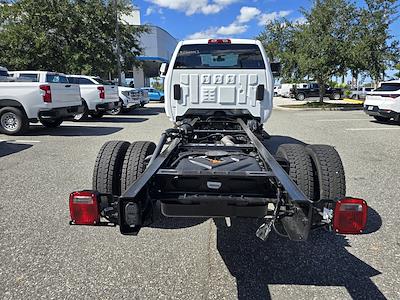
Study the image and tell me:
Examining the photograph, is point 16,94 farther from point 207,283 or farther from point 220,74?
point 207,283

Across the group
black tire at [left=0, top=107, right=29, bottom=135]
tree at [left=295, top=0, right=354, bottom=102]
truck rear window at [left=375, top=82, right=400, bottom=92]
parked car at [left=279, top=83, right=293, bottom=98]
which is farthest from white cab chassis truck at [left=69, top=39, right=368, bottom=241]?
parked car at [left=279, top=83, right=293, bottom=98]

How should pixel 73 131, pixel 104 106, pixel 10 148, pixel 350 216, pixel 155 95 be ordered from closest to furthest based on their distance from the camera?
pixel 350 216 < pixel 10 148 < pixel 73 131 < pixel 104 106 < pixel 155 95

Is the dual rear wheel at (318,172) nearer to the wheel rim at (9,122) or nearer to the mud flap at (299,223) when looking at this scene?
the mud flap at (299,223)

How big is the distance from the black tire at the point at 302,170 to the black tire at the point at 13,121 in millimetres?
8504

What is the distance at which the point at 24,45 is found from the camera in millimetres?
18844

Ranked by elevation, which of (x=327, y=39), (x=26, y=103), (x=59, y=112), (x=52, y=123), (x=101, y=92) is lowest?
(x=52, y=123)

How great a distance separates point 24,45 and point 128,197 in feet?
67.7

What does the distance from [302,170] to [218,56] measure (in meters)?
3.34

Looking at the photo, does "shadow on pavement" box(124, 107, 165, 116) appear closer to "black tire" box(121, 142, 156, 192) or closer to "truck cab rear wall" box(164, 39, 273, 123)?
"truck cab rear wall" box(164, 39, 273, 123)

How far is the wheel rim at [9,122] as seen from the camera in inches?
362

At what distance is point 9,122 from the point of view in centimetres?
927

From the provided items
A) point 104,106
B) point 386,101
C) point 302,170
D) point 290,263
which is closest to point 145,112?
point 104,106

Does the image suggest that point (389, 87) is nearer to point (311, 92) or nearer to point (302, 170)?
point (302, 170)

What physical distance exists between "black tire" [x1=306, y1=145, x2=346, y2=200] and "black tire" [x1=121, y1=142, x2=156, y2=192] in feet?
5.51
